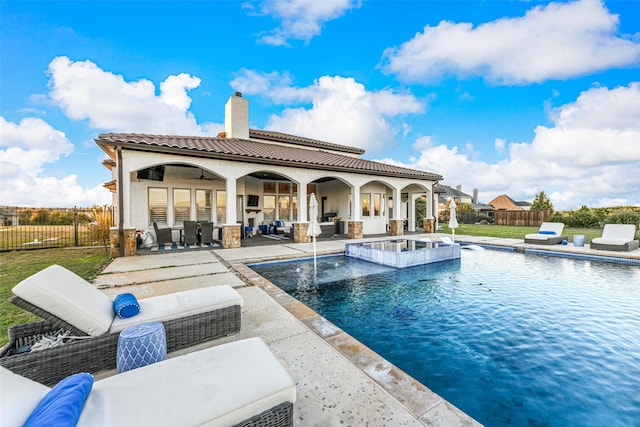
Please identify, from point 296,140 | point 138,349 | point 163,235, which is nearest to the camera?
point 138,349

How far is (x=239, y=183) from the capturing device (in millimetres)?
14609

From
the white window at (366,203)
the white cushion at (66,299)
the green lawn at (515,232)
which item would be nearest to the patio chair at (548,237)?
the green lawn at (515,232)

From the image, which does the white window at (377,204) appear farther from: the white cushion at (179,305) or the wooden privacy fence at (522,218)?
the wooden privacy fence at (522,218)

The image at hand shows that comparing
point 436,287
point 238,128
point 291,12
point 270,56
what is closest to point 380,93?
point 270,56

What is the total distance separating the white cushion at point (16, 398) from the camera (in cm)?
119

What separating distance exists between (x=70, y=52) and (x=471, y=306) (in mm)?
15319

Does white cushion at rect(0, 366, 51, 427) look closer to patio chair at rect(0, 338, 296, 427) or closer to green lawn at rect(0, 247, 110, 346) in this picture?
patio chair at rect(0, 338, 296, 427)

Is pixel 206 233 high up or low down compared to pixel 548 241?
up

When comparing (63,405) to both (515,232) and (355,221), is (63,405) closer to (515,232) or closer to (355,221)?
(355,221)

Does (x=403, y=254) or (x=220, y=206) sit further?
(x=220, y=206)

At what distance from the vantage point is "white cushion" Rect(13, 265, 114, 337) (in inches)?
94.7

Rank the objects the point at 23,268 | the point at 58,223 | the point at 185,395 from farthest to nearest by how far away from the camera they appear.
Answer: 1. the point at 58,223
2. the point at 23,268
3. the point at 185,395

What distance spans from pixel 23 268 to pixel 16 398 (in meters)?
8.88

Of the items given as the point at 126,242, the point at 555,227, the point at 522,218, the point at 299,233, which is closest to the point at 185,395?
the point at 126,242
